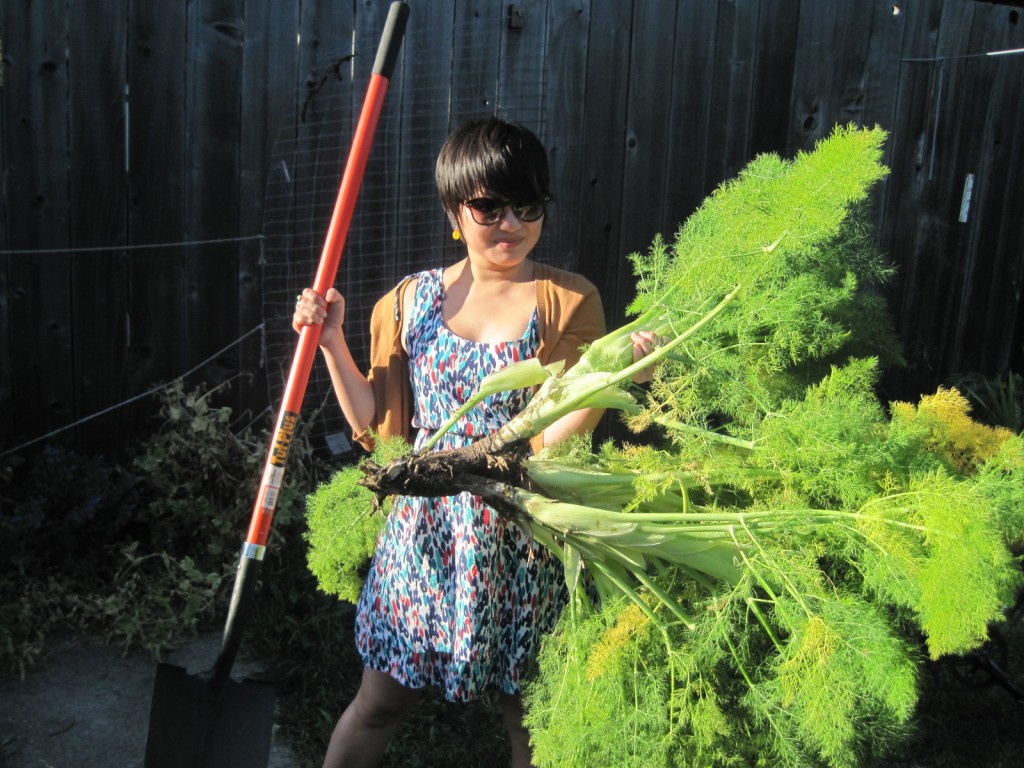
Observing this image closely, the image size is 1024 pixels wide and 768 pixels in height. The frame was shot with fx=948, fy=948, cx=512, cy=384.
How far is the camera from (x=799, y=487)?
1821 mm

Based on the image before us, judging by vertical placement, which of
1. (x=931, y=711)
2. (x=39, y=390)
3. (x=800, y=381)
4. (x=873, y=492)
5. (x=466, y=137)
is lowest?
(x=931, y=711)

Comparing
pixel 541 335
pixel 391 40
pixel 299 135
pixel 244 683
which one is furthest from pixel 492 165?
pixel 299 135

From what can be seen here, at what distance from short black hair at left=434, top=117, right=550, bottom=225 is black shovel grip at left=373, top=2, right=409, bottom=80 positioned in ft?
0.94

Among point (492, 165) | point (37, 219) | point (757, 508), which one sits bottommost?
point (757, 508)

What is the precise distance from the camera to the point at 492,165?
2.02 meters

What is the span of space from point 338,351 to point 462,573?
0.59 m

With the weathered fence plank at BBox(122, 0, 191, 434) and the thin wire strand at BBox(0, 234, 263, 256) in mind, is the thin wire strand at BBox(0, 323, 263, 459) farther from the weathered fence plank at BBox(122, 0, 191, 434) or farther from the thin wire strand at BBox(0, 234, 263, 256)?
the thin wire strand at BBox(0, 234, 263, 256)

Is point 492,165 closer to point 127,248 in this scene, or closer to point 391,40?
point 391,40

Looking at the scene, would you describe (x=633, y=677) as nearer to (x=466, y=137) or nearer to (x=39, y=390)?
(x=466, y=137)

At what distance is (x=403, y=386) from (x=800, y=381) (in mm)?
913

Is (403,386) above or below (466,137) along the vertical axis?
below

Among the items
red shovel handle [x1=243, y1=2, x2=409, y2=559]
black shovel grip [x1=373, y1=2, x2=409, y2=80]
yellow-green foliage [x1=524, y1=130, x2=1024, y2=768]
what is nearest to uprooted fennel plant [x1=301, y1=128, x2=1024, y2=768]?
yellow-green foliage [x1=524, y1=130, x2=1024, y2=768]

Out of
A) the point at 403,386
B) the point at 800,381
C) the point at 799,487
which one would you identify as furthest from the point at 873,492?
the point at 403,386

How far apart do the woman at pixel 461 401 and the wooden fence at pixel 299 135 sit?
1.71 m
